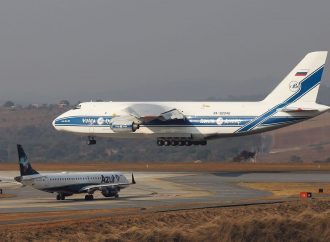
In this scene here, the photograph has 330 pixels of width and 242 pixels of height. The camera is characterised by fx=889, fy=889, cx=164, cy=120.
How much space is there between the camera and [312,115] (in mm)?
111562

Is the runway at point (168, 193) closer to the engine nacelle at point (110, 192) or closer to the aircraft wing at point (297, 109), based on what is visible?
the engine nacelle at point (110, 192)

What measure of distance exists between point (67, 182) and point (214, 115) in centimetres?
3158

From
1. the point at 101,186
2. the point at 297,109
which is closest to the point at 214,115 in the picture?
the point at 297,109

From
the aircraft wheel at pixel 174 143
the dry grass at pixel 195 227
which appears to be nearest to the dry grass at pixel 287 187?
the aircraft wheel at pixel 174 143

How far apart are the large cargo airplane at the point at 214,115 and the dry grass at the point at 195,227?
44499mm

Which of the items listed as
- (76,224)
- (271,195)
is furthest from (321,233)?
(271,195)

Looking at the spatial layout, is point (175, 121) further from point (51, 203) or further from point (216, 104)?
point (51, 203)

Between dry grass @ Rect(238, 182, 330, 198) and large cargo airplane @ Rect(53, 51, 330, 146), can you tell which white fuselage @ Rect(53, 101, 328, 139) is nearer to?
large cargo airplane @ Rect(53, 51, 330, 146)

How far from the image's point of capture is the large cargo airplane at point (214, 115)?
113m

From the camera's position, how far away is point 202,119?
114 metres

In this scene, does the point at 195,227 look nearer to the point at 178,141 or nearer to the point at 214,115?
the point at 214,115

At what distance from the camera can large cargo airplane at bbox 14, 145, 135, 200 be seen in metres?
85.8

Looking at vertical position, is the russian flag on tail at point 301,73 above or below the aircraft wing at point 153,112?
above

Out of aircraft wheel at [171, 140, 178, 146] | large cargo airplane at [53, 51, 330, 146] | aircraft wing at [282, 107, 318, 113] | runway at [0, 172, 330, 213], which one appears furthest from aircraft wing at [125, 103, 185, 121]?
aircraft wing at [282, 107, 318, 113]
